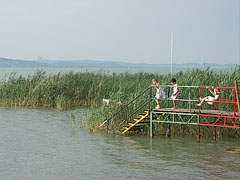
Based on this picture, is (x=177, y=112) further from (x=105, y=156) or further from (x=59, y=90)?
(x=59, y=90)

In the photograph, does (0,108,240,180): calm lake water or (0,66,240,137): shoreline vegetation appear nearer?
(0,108,240,180): calm lake water

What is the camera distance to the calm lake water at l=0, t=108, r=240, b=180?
1212 cm

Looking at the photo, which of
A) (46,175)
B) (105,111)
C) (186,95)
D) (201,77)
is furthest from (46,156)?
(201,77)

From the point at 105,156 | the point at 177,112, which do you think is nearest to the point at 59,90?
the point at 177,112

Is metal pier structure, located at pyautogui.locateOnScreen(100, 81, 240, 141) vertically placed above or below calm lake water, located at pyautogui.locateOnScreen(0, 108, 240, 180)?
above

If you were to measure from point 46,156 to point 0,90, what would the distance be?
15.5m

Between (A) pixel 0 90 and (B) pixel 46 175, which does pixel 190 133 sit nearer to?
(B) pixel 46 175

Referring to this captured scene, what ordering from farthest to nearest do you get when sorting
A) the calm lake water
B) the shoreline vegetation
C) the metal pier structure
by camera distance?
the shoreline vegetation < the metal pier structure < the calm lake water

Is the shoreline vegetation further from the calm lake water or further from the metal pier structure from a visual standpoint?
the calm lake water

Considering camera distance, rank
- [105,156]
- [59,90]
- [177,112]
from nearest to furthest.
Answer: [105,156] → [177,112] → [59,90]

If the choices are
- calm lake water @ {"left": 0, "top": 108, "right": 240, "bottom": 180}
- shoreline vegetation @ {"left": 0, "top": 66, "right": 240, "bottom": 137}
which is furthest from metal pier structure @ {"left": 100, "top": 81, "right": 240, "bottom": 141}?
shoreline vegetation @ {"left": 0, "top": 66, "right": 240, "bottom": 137}

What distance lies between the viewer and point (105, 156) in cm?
1441

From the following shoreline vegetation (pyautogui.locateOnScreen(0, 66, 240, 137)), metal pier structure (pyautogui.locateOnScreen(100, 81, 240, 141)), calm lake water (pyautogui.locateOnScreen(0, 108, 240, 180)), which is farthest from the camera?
shoreline vegetation (pyautogui.locateOnScreen(0, 66, 240, 137))

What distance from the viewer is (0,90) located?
29.1 meters
